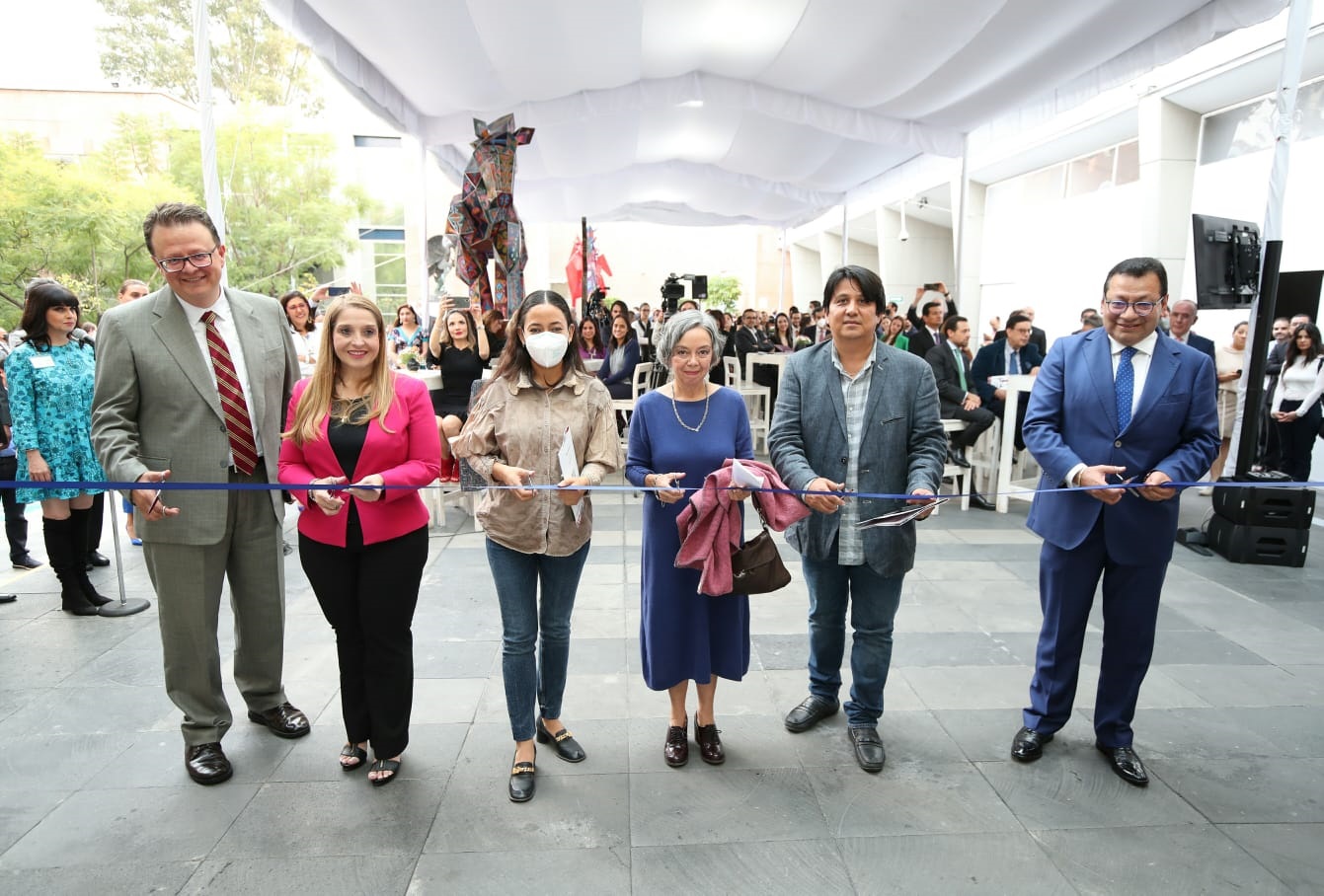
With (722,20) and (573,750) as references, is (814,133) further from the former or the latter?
(573,750)

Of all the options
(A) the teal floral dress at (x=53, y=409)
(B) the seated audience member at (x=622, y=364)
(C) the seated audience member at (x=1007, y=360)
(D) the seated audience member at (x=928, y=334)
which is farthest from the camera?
(B) the seated audience member at (x=622, y=364)

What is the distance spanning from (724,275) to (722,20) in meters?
34.1

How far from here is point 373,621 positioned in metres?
2.53

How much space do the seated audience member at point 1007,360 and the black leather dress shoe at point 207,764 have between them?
6248mm

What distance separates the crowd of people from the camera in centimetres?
249

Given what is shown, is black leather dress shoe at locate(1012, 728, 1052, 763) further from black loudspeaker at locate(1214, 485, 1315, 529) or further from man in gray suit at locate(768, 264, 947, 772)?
black loudspeaker at locate(1214, 485, 1315, 529)

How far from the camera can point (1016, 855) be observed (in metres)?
2.25

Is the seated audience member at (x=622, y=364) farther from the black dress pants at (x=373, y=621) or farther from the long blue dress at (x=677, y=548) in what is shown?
the black dress pants at (x=373, y=621)

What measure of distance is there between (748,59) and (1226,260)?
15.3 feet

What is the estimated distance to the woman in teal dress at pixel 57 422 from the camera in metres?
4.03

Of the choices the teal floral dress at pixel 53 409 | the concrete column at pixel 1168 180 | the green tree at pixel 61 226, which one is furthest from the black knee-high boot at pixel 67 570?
the green tree at pixel 61 226

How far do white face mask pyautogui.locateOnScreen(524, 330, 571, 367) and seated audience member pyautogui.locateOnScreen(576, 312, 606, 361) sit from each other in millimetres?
5446

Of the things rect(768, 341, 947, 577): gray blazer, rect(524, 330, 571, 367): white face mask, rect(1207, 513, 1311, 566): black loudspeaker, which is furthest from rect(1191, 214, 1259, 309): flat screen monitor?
rect(524, 330, 571, 367): white face mask

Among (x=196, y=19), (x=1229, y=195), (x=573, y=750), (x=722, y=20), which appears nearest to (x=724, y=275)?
(x=1229, y=195)
